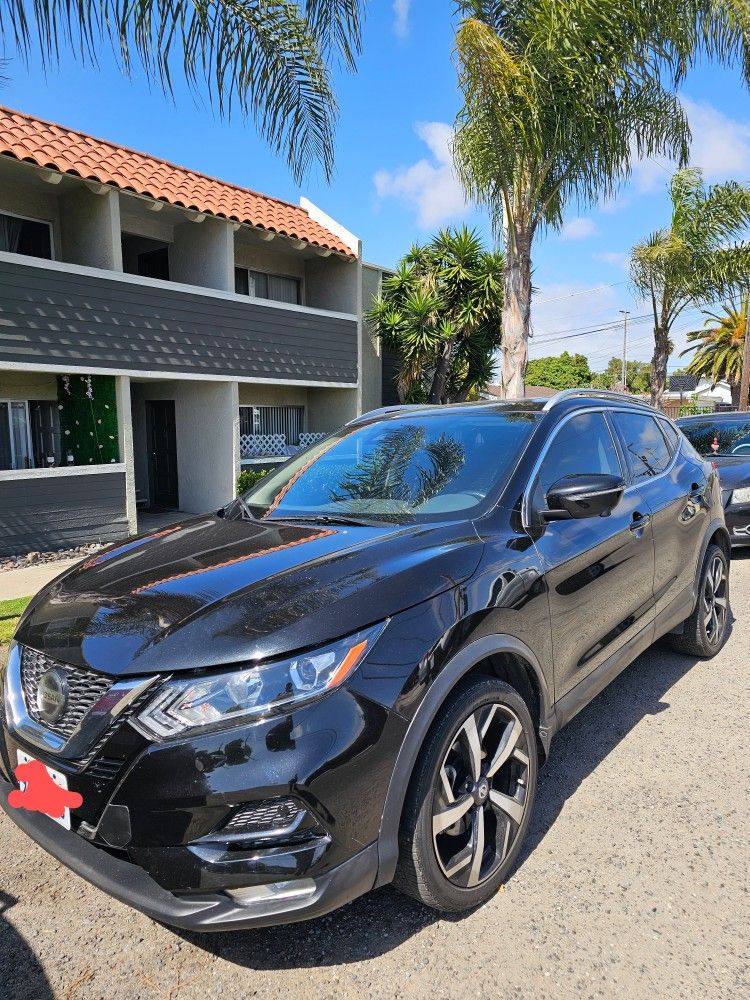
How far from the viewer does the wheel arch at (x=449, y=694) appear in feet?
6.58

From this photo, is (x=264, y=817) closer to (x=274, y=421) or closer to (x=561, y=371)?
(x=274, y=421)

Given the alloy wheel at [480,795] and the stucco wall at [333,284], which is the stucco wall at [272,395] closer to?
the stucco wall at [333,284]

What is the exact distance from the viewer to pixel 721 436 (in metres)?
9.07

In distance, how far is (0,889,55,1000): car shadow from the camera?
2.06 m

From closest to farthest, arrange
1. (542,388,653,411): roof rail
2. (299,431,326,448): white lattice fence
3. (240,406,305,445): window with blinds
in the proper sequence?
(542,388,653,411): roof rail
(240,406,305,445): window with blinds
(299,431,326,448): white lattice fence

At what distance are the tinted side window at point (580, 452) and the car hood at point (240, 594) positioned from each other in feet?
2.21

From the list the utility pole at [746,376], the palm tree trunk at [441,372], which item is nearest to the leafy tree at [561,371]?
the utility pole at [746,376]

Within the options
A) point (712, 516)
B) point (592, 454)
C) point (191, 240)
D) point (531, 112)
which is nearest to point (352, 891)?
point (592, 454)

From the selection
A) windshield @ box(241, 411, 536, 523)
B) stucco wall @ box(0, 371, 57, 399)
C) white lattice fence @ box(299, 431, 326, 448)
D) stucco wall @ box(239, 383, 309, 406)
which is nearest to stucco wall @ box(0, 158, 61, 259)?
stucco wall @ box(0, 371, 57, 399)

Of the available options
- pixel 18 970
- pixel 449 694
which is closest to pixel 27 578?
pixel 18 970

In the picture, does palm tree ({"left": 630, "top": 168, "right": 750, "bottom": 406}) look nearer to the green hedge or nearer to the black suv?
the green hedge

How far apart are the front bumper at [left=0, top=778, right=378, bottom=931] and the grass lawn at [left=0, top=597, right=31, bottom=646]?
3476 mm

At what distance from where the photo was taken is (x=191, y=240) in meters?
12.2

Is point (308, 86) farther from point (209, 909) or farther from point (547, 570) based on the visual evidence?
point (209, 909)
